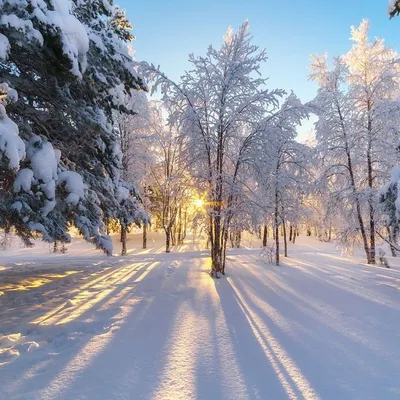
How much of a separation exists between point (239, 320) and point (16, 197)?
4.19 meters

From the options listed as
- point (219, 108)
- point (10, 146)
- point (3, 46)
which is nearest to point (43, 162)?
point (10, 146)

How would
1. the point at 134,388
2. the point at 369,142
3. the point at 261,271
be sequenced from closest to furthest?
the point at 134,388
the point at 261,271
the point at 369,142

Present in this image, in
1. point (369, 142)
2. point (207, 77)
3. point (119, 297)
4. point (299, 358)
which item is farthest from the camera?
point (369, 142)

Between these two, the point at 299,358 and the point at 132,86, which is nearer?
the point at 299,358

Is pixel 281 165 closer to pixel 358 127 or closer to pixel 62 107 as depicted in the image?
pixel 358 127

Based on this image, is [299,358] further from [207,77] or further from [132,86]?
[207,77]

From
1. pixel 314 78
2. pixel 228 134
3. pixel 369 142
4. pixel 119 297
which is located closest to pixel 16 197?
pixel 119 297

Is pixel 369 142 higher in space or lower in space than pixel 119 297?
higher

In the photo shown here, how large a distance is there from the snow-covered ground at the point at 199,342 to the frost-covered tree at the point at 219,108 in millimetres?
2638

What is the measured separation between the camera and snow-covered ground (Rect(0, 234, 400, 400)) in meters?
2.86

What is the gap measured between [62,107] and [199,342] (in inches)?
189

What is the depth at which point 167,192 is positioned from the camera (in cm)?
1016

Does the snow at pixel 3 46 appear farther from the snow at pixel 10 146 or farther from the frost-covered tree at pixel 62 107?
the snow at pixel 10 146

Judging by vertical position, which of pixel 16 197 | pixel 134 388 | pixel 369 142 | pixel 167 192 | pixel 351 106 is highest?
pixel 351 106
